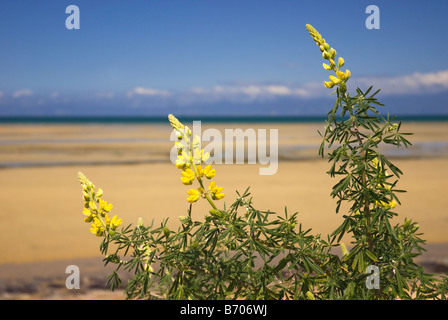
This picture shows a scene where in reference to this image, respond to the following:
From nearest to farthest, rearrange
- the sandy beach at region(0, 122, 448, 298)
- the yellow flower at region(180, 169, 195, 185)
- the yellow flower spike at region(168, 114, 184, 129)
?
the yellow flower at region(180, 169, 195, 185), the yellow flower spike at region(168, 114, 184, 129), the sandy beach at region(0, 122, 448, 298)

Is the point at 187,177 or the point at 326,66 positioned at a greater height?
the point at 326,66

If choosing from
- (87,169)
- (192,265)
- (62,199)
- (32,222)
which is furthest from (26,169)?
(192,265)

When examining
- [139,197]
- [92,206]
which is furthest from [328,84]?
[139,197]

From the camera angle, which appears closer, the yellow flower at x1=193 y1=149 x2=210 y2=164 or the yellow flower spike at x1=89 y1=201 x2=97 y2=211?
the yellow flower at x1=193 y1=149 x2=210 y2=164

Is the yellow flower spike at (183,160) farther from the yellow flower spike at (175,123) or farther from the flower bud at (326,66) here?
the flower bud at (326,66)

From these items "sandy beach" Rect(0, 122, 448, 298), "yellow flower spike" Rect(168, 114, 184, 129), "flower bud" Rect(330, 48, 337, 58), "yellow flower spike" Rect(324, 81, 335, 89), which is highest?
"flower bud" Rect(330, 48, 337, 58)

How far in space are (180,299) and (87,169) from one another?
1242 centimetres

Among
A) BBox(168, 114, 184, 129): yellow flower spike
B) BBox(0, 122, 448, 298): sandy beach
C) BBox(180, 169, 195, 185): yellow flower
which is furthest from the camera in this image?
BBox(0, 122, 448, 298): sandy beach

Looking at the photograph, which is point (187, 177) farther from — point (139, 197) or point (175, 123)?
point (139, 197)

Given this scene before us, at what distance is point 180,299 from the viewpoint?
131cm

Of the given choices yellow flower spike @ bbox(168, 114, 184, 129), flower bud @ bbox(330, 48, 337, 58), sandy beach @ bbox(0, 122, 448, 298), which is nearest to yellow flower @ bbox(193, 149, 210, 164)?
yellow flower spike @ bbox(168, 114, 184, 129)

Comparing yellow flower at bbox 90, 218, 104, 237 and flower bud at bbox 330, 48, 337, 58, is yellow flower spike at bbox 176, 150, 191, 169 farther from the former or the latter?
flower bud at bbox 330, 48, 337, 58

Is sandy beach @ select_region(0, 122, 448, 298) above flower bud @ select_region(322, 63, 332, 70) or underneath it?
underneath

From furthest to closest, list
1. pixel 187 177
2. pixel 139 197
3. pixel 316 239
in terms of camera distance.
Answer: pixel 139 197, pixel 316 239, pixel 187 177
